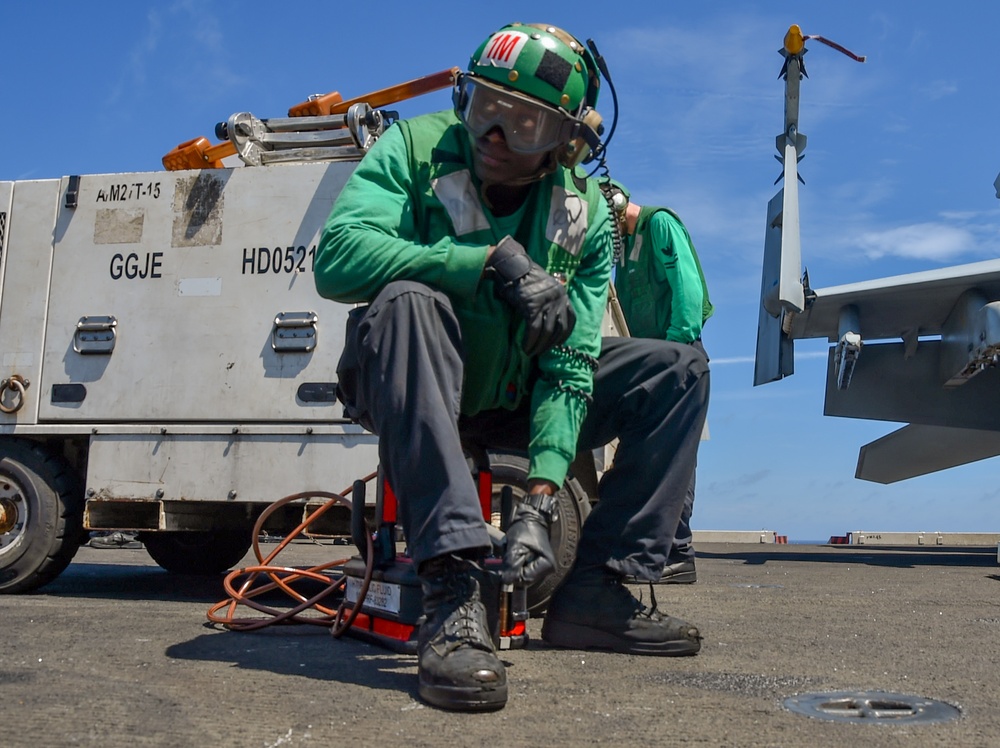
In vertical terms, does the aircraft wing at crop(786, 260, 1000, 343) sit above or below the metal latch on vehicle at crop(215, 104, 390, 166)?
above

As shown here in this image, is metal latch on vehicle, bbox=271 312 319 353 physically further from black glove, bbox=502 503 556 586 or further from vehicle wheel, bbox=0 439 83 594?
black glove, bbox=502 503 556 586

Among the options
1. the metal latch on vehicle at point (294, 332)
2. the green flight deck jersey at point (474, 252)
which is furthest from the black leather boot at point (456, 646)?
the metal latch on vehicle at point (294, 332)

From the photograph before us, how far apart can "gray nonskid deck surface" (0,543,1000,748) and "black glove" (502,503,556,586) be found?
8.3 inches

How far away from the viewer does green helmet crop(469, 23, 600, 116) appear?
2092mm

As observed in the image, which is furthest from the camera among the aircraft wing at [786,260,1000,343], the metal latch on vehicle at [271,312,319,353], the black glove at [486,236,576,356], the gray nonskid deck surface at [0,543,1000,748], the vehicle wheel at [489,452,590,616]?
the aircraft wing at [786,260,1000,343]

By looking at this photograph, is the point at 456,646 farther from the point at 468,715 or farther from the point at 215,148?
the point at 215,148

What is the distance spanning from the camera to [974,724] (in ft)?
5.30

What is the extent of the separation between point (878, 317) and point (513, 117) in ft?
36.4

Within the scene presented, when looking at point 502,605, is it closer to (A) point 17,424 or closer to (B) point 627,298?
(B) point 627,298

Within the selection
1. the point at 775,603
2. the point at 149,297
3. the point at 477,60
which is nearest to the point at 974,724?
the point at 477,60

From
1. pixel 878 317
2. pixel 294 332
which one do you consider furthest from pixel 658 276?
pixel 878 317

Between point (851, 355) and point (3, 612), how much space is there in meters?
8.50

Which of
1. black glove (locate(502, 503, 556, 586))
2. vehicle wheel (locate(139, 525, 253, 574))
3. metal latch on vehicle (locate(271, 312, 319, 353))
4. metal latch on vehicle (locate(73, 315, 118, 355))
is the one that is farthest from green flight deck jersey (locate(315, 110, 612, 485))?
vehicle wheel (locate(139, 525, 253, 574))

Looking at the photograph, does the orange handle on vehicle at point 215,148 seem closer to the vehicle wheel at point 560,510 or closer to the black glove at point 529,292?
the vehicle wheel at point 560,510
